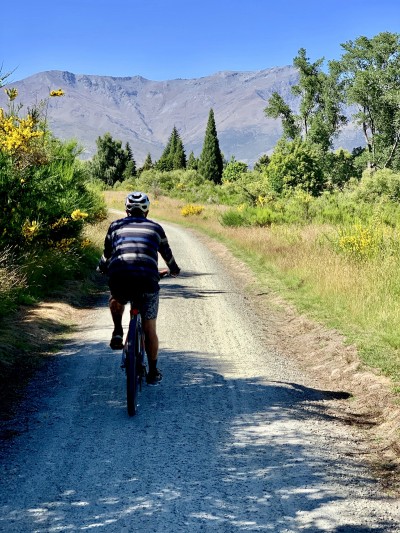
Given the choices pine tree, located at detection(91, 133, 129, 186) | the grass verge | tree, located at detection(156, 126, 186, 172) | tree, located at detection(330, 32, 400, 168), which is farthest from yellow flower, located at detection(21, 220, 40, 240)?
tree, located at detection(156, 126, 186, 172)

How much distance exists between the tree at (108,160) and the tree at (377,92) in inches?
1352

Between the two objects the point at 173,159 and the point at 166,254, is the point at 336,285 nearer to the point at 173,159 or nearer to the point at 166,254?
the point at 166,254

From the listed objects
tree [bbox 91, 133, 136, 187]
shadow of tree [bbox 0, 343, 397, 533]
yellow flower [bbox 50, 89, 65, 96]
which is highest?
tree [bbox 91, 133, 136, 187]

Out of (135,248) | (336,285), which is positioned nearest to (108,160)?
(336,285)

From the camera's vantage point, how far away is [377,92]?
50.9m

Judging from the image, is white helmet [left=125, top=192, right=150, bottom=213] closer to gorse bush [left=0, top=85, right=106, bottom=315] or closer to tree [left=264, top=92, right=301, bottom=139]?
gorse bush [left=0, top=85, right=106, bottom=315]

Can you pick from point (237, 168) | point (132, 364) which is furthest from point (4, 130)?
point (237, 168)

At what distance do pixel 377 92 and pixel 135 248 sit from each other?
171 ft

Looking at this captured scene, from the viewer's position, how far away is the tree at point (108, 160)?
73000mm

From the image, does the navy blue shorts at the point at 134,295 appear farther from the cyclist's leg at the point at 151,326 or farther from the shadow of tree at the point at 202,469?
the shadow of tree at the point at 202,469

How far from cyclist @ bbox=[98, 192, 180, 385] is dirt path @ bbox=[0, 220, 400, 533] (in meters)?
0.94

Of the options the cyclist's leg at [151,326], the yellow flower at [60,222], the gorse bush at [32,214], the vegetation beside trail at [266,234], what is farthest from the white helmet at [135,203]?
the yellow flower at [60,222]

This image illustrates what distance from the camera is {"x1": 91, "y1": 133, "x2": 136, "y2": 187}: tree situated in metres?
73.0

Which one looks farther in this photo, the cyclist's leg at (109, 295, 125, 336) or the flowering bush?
the flowering bush
